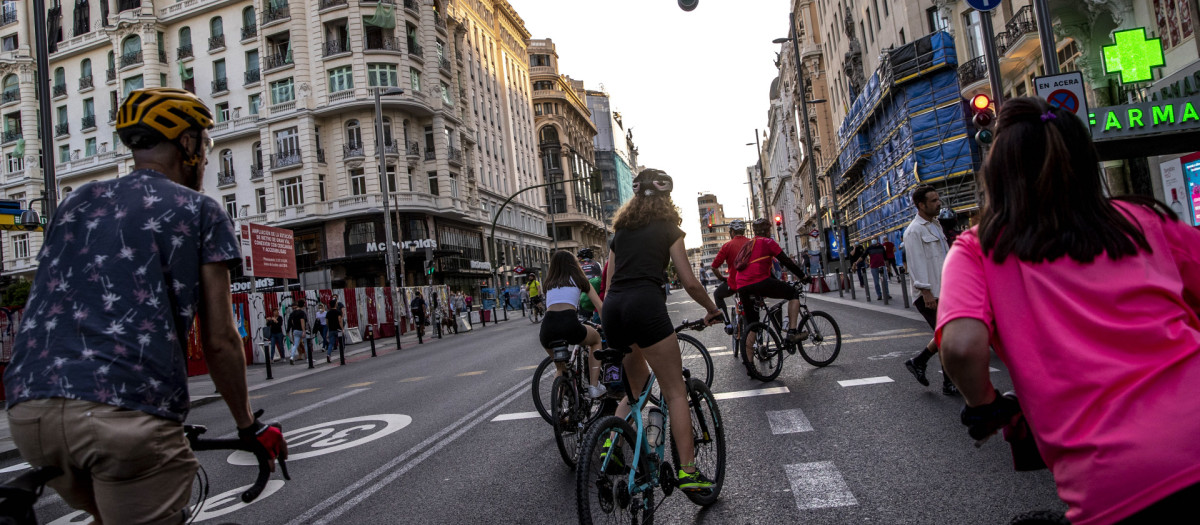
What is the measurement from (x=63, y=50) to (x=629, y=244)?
62.5 metres

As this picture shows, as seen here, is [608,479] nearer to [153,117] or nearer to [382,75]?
[153,117]

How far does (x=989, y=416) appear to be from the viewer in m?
1.74

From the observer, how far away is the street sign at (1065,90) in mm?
8211

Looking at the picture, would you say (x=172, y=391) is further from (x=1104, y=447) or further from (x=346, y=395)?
(x=346, y=395)

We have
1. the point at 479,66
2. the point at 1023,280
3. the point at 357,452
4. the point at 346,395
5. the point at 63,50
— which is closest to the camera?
the point at 1023,280

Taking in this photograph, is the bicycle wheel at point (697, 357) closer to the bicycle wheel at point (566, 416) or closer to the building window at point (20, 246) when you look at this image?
the bicycle wheel at point (566, 416)

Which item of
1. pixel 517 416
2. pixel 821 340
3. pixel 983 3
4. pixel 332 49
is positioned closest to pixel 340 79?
pixel 332 49

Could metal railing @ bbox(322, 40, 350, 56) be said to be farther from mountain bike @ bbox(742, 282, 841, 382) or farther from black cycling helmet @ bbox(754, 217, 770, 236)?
mountain bike @ bbox(742, 282, 841, 382)

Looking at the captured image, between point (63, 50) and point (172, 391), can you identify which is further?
point (63, 50)

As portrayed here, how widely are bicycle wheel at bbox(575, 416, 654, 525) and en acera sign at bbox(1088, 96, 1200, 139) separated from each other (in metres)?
10.5

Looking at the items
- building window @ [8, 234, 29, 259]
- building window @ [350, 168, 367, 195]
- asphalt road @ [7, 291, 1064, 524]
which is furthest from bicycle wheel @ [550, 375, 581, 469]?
building window @ [8, 234, 29, 259]

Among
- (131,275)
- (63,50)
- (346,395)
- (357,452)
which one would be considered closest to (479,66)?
(63,50)

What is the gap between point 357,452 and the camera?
6523mm

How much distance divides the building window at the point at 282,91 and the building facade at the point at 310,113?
0.06 m
